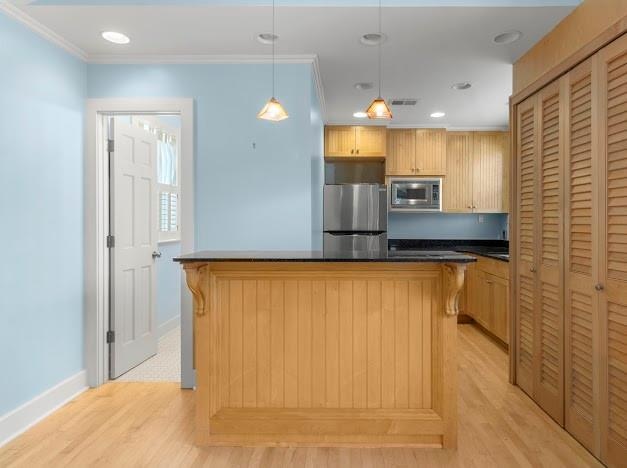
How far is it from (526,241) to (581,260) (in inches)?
27.0

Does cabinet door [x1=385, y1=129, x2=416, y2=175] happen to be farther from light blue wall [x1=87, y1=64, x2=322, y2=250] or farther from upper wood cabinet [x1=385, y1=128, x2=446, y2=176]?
light blue wall [x1=87, y1=64, x2=322, y2=250]

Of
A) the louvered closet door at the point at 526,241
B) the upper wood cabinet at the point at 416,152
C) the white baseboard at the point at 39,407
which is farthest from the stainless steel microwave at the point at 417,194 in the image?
the white baseboard at the point at 39,407

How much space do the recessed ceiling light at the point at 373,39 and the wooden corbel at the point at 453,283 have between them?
160 cm

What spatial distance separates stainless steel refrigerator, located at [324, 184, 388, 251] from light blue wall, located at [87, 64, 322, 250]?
1.61 meters

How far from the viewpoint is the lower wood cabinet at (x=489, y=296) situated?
4.05 meters

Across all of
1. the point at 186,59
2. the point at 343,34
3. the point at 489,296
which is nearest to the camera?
the point at 343,34

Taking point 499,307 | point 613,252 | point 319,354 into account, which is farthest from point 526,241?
point 319,354

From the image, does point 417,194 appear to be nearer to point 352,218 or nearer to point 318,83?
point 352,218

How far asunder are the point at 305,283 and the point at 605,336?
1537 millimetres

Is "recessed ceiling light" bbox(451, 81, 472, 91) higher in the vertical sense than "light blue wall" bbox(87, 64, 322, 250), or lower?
higher

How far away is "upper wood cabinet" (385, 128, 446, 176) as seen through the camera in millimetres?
5254

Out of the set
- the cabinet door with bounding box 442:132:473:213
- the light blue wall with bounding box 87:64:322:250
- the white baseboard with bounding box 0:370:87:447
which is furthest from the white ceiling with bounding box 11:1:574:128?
the white baseboard with bounding box 0:370:87:447

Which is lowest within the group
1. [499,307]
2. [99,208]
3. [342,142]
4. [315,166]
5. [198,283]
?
[499,307]

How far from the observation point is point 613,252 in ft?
6.79
